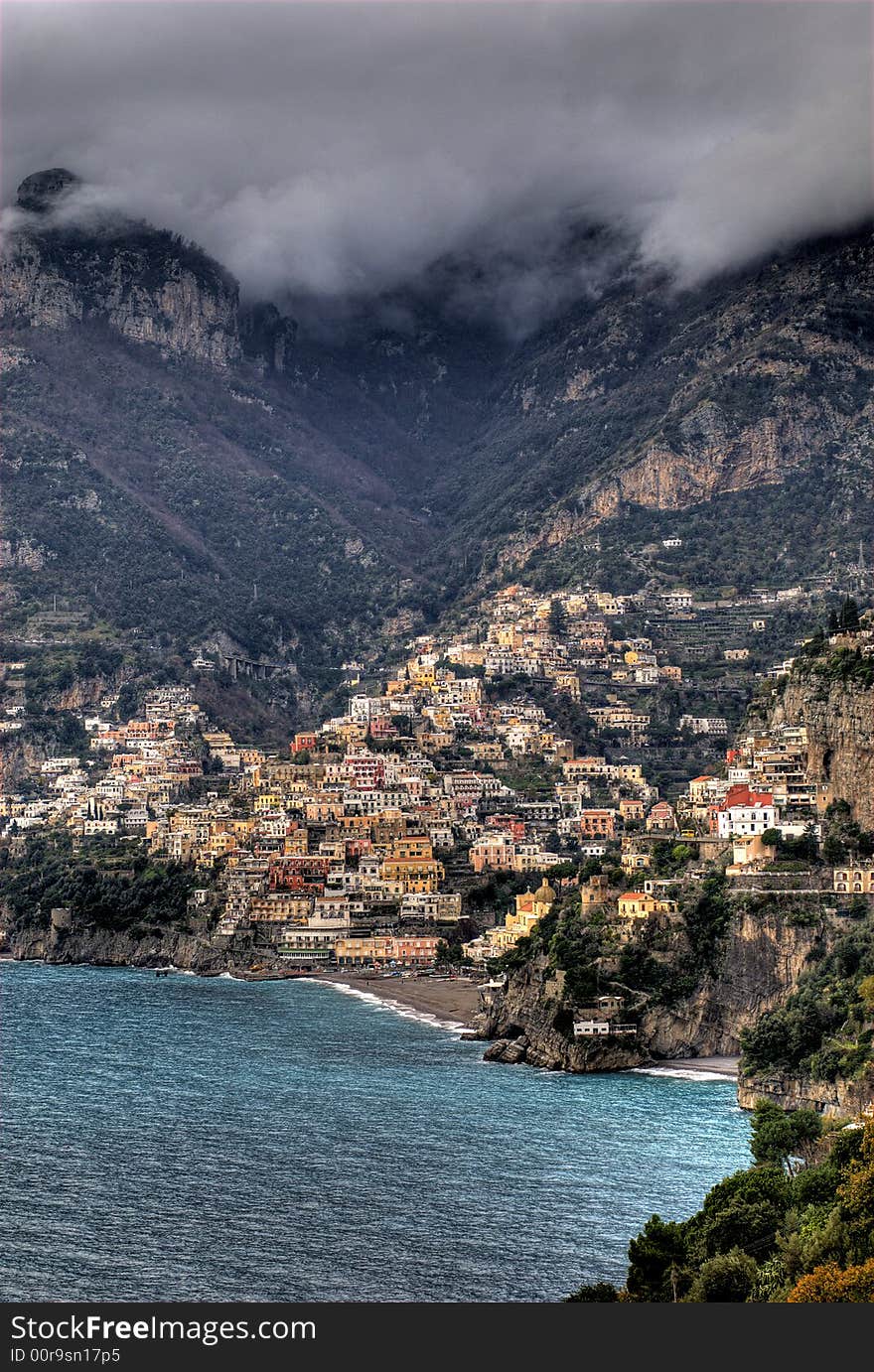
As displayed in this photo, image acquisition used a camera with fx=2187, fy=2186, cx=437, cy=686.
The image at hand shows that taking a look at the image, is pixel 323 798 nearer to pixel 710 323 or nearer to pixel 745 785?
pixel 745 785

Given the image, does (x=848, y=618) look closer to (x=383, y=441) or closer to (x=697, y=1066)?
(x=697, y=1066)

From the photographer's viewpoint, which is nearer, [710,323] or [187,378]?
[710,323]

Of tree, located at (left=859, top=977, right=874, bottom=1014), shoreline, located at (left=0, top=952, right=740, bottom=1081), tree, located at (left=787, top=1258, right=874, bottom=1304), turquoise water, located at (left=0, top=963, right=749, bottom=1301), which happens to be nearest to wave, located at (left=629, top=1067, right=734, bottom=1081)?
shoreline, located at (left=0, top=952, right=740, bottom=1081)

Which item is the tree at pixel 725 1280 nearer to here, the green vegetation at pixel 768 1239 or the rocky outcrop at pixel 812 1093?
the green vegetation at pixel 768 1239

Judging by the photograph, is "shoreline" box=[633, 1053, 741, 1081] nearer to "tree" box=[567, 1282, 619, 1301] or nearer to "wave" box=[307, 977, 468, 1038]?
"wave" box=[307, 977, 468, 1038]

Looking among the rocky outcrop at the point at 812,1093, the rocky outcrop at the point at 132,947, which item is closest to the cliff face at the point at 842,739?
the rocky outcrop at the point at 812,1093

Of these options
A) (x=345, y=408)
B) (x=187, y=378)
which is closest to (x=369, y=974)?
(x=187, y=378)
